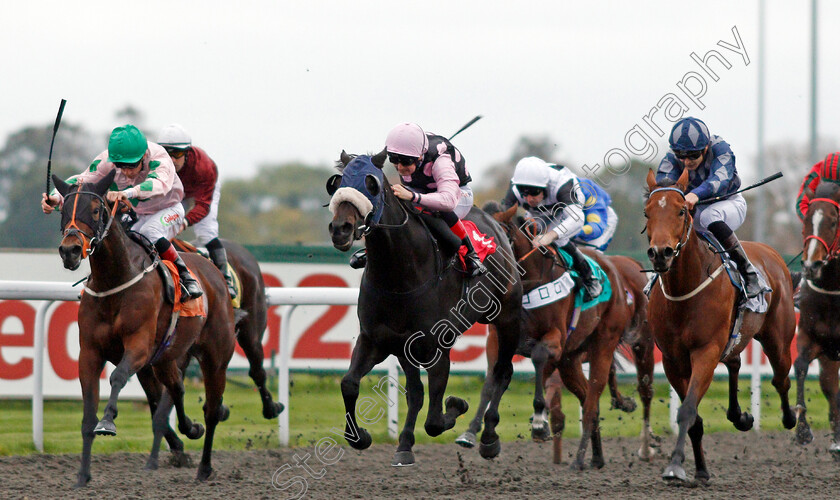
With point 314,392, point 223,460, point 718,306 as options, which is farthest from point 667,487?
point 314,392

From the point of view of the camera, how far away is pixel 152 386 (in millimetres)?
6664

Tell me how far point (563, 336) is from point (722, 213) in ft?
4.28

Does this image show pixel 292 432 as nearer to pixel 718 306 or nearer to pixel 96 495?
pixel 96 495

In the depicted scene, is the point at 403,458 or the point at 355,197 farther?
the point at 403,458

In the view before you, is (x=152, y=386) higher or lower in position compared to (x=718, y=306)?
lower

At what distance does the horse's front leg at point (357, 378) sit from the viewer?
5.07m

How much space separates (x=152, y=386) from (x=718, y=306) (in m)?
3.54

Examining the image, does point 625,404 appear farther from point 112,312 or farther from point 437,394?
point 112,312

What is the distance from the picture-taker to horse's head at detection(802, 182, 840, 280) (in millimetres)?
6551

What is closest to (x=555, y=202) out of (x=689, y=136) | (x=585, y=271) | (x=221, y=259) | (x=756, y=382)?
(x=585, y=271)

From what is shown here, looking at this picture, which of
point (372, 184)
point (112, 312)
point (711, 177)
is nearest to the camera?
point (372, 184)

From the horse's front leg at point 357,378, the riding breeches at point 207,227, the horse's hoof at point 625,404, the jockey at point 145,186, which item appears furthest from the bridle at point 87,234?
the horse's hoof at point 625,404

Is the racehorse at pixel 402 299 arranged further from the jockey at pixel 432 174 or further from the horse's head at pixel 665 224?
the horse's head at pixel 665 224

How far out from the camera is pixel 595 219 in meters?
7.91
